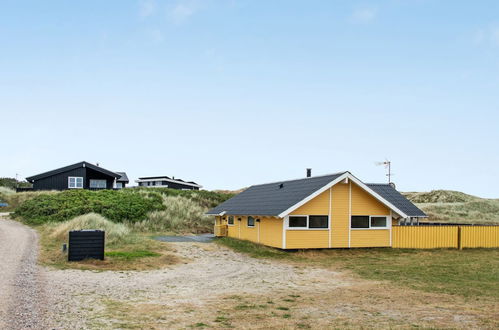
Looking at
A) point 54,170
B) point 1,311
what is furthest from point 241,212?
point 54,170

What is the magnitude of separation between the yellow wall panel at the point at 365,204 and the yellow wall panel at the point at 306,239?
2446 millimetres

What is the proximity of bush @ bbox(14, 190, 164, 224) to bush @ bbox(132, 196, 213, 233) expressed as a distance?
1.15m

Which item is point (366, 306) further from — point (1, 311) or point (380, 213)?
point (380, 213)

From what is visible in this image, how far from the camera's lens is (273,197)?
29.1 m

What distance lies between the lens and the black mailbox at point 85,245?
20328 mm

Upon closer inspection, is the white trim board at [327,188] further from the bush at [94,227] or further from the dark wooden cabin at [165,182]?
the dark wooden cabin at [165,182]

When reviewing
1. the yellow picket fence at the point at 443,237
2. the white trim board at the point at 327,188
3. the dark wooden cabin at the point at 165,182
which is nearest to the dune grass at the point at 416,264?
the yellow picket fence at the point at 443,237

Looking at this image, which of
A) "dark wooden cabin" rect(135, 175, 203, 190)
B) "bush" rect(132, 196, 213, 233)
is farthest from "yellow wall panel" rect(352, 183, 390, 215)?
"dark wooden cabin" rect(135, 175, 203, 190)

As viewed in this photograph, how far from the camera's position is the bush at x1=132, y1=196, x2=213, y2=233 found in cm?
4044

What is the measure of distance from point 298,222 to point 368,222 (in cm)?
460

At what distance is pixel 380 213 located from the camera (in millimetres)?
27672

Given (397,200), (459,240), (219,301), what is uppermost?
(397,200)

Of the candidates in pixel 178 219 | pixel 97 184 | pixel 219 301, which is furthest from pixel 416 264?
pixel 97 184

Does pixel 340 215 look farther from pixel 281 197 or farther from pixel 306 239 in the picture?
pixel 281 197
